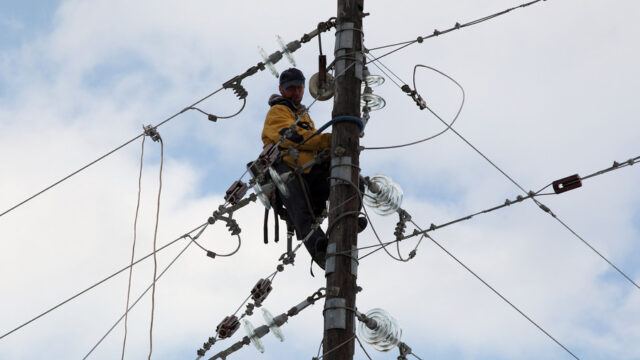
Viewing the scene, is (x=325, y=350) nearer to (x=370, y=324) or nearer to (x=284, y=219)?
(x=370, y=324)

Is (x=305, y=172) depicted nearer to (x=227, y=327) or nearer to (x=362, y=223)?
(x=362, y=223)

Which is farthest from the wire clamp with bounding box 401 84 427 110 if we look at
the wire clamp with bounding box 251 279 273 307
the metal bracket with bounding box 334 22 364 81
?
the wire clamp with bounding box 251 279 273 307

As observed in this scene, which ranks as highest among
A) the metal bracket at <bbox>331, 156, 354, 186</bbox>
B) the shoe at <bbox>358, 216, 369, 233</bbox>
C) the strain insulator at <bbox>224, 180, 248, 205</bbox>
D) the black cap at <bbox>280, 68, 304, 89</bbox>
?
the black cap at <bbox>280, 68, 304, 89</bbox>

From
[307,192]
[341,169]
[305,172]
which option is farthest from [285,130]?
[341,169]

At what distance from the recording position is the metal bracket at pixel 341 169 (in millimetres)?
7863

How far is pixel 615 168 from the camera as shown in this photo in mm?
8297

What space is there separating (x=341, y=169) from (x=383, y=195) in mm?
561

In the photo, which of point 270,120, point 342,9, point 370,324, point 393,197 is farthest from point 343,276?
point 342,9

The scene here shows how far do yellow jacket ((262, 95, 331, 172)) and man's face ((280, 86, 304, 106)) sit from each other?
0.28 ft

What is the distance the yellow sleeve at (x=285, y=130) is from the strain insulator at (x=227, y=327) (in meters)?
1.61

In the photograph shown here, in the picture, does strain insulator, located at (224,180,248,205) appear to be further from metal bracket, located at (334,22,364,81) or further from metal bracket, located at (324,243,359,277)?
metal bracket, located at (334,22,364,81)

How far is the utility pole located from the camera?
737 centimetres

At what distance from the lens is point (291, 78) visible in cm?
914

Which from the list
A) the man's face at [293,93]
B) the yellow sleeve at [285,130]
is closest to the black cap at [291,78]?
the man's face at [293,93]
